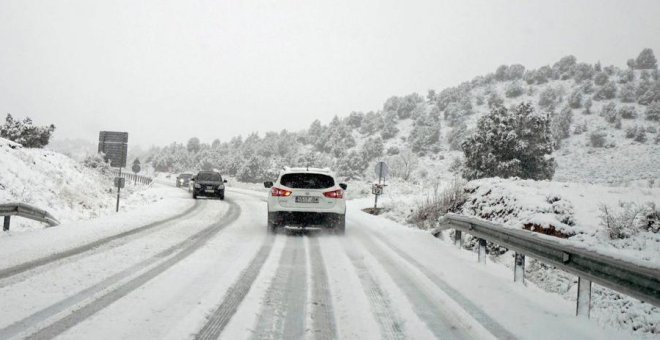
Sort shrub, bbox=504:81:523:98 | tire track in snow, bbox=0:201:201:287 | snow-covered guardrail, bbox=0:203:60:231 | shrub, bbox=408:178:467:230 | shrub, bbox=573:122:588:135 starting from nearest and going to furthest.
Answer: tire track in snow, bbox=0:201:201:287 → snow-covered guardrail, bbox=0:203:60:231 → shrub, bbox=408:178:467:230 → shrub, bbox=573:122:588:135 → shrub, bbox=504:81:523:98

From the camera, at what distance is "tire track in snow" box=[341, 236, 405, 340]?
12.2ft

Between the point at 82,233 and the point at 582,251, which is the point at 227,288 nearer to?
the point at 582,251

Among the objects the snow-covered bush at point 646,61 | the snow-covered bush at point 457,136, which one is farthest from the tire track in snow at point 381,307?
the snow-covered bush at point 646,61

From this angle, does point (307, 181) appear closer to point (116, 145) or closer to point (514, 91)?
point (116, 145)

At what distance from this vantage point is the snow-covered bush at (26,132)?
82.6ft

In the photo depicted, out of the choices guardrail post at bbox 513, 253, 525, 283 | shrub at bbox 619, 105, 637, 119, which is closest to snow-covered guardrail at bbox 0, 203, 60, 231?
guardrail post at bbox 513, 253, 525, 283

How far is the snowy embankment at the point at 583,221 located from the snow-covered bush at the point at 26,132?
84.6ft

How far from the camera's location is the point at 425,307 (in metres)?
4.55

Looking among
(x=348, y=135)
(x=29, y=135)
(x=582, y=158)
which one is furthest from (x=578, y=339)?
(x=348, y=135)

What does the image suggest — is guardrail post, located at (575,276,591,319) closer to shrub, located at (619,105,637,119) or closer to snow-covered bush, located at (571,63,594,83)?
shrub, located at (619,105,637,119)

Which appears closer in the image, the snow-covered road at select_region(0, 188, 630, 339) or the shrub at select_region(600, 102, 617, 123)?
the snow-covered road at select_region(0, 188, 630, 339)

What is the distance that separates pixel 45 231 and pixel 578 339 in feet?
30.5

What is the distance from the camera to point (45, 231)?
334 inches

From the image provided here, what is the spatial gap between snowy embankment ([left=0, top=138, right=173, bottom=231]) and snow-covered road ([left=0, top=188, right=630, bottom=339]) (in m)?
7.25
